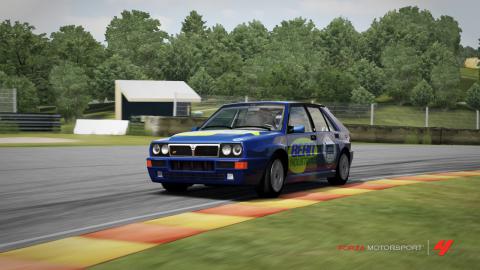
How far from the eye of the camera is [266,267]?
5.47 metres

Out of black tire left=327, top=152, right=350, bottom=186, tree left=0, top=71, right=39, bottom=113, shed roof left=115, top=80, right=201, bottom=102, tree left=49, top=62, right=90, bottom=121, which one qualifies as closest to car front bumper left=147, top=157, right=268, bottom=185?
black tire left=327, top=152, right=350, bottom=186

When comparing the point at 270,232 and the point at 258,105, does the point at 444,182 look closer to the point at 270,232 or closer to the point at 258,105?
the point at 258,105

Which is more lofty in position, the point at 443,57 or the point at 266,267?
the point at 443,57

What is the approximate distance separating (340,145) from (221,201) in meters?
3.07

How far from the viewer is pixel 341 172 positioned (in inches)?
469

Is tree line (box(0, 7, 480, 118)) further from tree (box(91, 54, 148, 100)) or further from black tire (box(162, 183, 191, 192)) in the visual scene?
black tire (box(162, 183, 191, 192))

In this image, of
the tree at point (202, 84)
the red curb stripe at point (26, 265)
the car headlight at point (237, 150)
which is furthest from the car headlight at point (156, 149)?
the tree at point (202, 84)

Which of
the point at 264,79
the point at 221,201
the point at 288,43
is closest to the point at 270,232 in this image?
the point at 221,201

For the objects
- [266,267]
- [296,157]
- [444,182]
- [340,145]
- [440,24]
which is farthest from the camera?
[440,24]

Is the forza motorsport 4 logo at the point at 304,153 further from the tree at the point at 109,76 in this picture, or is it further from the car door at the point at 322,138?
the tree at the point at 109,76

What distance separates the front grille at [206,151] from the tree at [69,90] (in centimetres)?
8076

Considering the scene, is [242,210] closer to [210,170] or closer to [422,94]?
[210,170]

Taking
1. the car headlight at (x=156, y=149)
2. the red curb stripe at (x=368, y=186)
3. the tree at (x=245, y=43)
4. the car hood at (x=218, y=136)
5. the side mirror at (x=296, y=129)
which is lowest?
the red curb stripe at (x=368, y=186)

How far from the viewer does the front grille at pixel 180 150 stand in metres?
9.70
